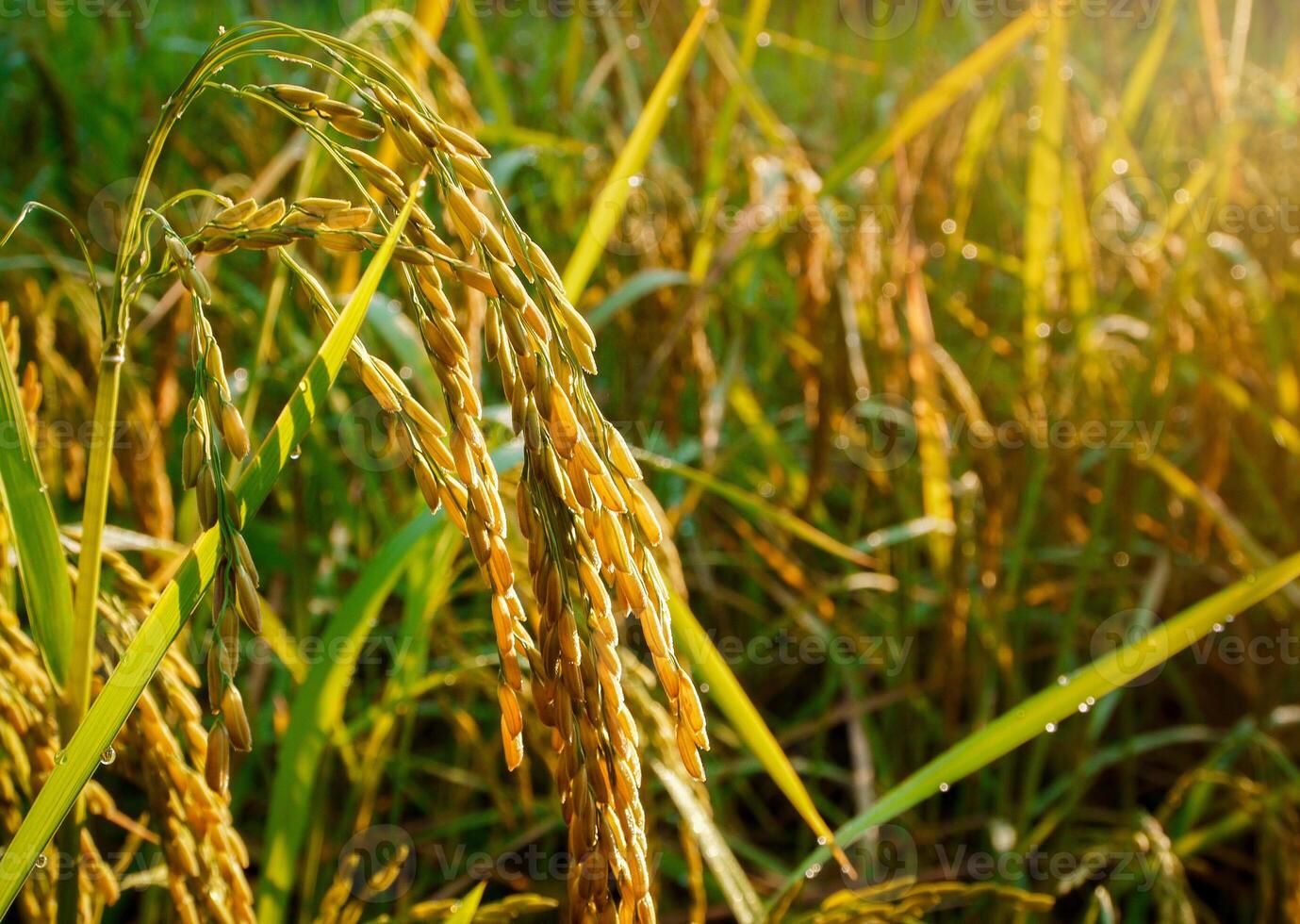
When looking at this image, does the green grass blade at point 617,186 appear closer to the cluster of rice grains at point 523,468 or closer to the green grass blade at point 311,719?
the green grass blade at point 311,719

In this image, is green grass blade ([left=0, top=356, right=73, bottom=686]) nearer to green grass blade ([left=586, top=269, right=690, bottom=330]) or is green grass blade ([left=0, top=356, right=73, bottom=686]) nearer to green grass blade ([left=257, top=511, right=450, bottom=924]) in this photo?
green grass blade ([left=257, top=511, right=450, bottom=924])

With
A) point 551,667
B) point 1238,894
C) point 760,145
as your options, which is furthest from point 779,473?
point 551,667

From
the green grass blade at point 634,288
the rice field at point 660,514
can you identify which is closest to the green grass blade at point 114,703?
the rice field at point 660,514

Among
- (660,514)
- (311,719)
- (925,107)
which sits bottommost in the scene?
(311,719)

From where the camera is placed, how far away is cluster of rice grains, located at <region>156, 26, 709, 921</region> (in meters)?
0.58

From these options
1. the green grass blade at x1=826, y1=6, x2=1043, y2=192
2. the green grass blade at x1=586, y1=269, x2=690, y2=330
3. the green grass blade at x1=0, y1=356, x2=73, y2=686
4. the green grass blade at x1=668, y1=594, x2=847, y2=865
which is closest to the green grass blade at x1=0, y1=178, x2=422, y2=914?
the green grass blade at x1=0, y1=356, x2=73, y2=686

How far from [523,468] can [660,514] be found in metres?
0.64

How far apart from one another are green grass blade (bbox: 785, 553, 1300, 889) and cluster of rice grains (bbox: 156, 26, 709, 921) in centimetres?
37

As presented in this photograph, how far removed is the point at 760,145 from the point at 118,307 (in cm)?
184

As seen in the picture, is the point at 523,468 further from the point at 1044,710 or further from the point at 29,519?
the point at 1044,710

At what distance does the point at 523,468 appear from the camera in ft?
2.01

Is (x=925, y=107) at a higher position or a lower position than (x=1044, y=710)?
higher

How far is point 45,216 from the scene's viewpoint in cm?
272

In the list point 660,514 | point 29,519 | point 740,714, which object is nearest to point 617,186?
point 660,514
